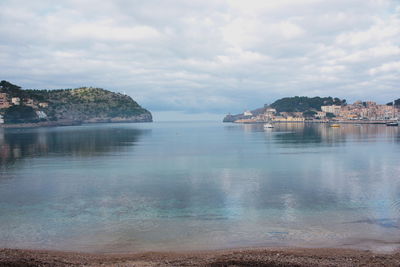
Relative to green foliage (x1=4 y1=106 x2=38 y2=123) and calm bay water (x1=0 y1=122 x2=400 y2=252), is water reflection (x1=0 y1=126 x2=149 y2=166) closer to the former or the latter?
calm bay water (x1=0 y1=122 x2=400 y2=252)

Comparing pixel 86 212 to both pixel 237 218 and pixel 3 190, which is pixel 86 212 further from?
pixel 3 190

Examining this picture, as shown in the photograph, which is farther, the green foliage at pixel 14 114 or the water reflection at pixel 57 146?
the green foliage at pixel 14 114

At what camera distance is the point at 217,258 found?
1316 cm

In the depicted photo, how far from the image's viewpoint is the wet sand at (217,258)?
12.4 metres

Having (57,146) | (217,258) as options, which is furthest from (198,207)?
(57,146)

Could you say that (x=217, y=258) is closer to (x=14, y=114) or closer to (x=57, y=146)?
(x=57, y=146)

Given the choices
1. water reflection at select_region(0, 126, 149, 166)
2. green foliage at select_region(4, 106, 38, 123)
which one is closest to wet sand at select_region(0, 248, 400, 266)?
water reflection at select_region(0, 126, 149, 166)

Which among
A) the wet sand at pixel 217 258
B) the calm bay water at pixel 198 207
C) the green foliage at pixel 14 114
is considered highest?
the green foliage at pixel 14 114

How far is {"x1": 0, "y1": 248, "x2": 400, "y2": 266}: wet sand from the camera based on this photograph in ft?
40.6

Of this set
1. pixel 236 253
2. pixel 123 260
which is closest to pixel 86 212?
pixel 123 260

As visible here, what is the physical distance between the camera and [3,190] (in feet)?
91.5

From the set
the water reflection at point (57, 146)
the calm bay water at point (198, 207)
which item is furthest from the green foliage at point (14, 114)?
the calm bay water at point (198, 207)

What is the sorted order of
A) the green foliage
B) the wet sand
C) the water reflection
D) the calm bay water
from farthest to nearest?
the green foliage, the water reflection, the calm bay water, the wet sand

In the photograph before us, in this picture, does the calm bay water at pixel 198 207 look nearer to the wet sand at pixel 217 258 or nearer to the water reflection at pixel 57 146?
the wet sand at pixel 217 258
